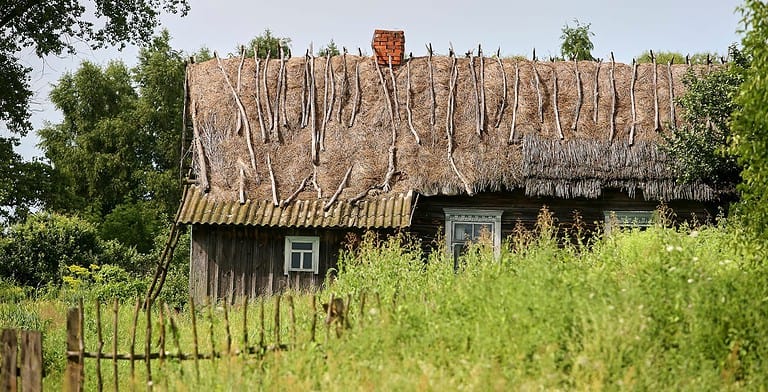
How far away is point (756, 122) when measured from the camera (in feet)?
30.4

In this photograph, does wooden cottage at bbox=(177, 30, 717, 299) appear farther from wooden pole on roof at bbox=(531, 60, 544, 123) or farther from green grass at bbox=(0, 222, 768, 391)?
green grass at bbox=(0, 222, 768, 391)

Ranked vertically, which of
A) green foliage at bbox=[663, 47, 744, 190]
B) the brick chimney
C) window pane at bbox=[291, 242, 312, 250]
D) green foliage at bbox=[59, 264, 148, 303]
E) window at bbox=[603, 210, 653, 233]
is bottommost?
green foliage at bbox=[59, 264, 148, 303]

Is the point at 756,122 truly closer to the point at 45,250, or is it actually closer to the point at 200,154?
the point at 200,154

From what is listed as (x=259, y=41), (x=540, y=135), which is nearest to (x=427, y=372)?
(x=540, y=135)

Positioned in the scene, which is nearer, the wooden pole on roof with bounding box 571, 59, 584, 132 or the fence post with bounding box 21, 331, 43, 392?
the fence post with bounding box 21, 331, 43, 392

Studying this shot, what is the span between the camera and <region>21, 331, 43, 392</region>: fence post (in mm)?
7996

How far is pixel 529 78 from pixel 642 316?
11.9 m

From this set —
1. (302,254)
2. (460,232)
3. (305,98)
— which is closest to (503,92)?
(460,232)

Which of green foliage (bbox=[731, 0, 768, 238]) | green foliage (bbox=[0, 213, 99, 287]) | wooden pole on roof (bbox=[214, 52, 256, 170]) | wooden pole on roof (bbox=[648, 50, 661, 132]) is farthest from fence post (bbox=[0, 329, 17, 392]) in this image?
green foliage (bbox=[0, 213, 99, 287])

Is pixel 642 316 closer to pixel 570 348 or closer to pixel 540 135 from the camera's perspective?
pixel 570 348

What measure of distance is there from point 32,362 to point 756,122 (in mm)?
7596

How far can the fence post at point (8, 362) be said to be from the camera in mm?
8016

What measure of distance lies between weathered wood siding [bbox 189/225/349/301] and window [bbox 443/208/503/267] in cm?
211

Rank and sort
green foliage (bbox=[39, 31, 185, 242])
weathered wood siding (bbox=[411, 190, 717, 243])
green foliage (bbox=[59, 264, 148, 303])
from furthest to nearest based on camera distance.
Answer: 1. green foliage (bbox=[39, 31, 185, 242])
2. green foliage (bbox=[59, 264, 148, 303])
3. weathered wood siding (bbox=[411, 190, 717, 243])
